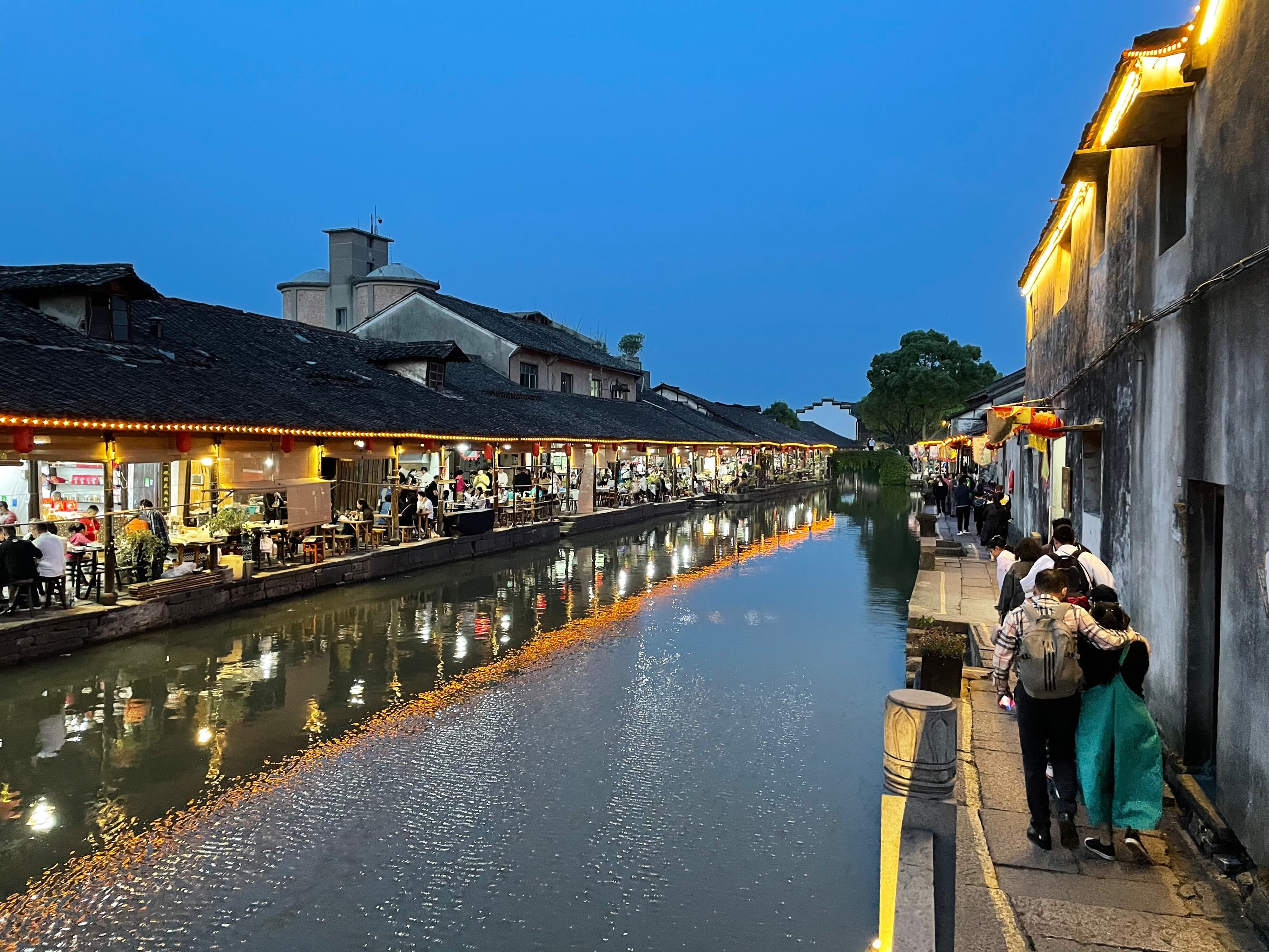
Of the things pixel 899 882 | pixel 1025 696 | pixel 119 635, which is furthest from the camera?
pixel 119 635

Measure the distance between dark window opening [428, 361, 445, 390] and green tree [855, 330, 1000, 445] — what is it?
40.3 m

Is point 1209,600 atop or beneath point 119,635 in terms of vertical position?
atop

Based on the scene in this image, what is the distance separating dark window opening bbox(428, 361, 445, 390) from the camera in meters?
27.8

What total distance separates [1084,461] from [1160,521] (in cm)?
444

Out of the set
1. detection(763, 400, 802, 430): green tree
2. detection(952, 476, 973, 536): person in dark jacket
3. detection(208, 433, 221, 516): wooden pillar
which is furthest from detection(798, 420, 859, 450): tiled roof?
detection(208, 433, 221, 516): wooden pillar

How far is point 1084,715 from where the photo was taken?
529 centimetres

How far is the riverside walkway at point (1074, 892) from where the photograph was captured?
4.34 metres

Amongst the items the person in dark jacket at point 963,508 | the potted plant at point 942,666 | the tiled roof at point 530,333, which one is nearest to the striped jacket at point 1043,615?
the potted plant at point 942,666

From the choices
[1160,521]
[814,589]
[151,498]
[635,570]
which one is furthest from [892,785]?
[151,498]

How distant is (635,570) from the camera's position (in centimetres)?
2084

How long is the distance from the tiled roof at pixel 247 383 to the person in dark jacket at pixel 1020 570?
38.4 feet

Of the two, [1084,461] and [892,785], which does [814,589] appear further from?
[892,785]

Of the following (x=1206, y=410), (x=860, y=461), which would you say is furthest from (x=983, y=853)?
(x=860, y=461)

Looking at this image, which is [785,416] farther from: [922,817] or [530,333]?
[922,817]
